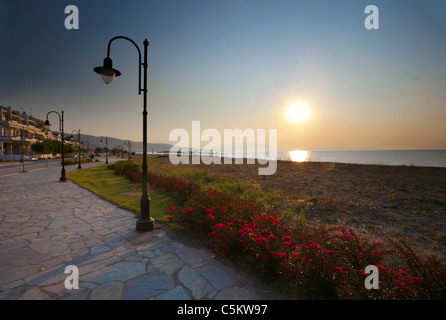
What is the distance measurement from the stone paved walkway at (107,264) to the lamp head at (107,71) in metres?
3.98

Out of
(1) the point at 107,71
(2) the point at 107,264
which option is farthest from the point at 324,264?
(1) the point at 107,71

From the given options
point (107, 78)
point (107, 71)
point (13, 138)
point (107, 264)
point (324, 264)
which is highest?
point (13, 138)

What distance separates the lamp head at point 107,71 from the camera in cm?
483

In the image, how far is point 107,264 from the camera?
350cm

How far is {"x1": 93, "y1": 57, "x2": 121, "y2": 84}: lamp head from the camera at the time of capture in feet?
15.8

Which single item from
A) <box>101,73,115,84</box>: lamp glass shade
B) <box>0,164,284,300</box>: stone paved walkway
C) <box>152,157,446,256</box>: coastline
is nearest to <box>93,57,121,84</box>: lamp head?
<box>101,73,115,84</box>: lamp glass shade

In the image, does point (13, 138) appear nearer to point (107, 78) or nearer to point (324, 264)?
point (107, 78)

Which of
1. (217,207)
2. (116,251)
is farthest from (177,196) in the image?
(116,251)

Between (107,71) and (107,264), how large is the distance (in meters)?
4.44
